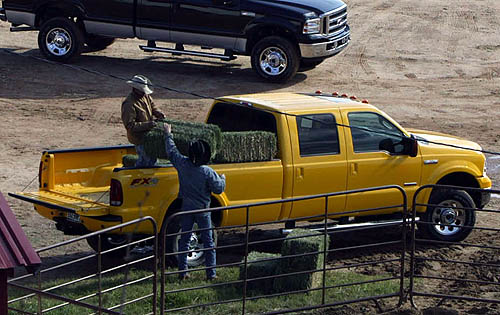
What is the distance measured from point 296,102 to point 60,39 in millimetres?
10591

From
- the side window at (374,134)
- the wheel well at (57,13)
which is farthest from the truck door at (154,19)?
the side window at (374,134)

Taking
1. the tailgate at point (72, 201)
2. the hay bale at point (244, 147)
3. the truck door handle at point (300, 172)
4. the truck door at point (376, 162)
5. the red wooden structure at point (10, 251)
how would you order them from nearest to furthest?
the red wooden structure at point (10, 251), the tailgate at point (72, 201), the hay bale at point (244, 147), the truck door handle at point (300, 172), the truck door at point (376, 162)

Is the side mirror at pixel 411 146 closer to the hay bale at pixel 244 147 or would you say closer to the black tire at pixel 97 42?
the hay bale at pixel 244 147

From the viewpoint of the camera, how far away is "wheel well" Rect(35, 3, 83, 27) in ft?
70.9

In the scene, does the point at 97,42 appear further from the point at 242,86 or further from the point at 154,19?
the point at 242,86

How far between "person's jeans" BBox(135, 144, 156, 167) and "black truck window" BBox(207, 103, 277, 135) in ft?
4.46

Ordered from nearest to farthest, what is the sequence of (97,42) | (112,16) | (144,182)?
1. (144,182)
2. (112,16)
3. (97,42)

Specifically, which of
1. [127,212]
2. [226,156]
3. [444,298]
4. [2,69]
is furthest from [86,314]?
[2,69]

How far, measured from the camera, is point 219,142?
1166 centimetres

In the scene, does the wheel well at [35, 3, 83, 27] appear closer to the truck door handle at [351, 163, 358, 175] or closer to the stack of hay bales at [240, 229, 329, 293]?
the truck door handle at [351, 163, 358, 175]

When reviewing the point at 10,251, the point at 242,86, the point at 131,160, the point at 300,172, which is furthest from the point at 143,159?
the point at 242,86

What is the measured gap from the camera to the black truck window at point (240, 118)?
1236cm

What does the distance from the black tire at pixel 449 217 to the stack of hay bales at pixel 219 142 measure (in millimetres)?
2485

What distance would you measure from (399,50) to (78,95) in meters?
9.54
